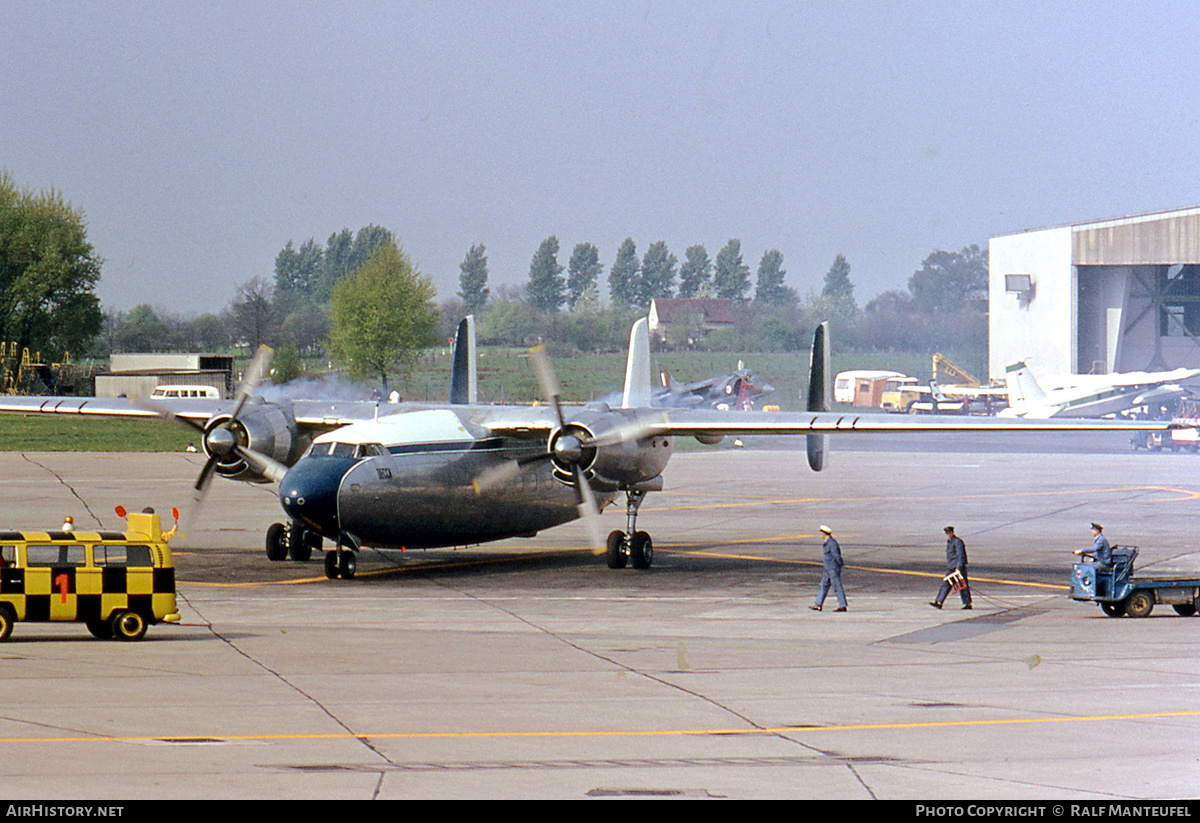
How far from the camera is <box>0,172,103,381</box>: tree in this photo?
79.6 metres

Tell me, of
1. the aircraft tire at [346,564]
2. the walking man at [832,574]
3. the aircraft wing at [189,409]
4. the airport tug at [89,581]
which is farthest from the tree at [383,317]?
the airport tug at [89,581]

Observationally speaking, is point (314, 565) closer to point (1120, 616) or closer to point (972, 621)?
point (972, 621)

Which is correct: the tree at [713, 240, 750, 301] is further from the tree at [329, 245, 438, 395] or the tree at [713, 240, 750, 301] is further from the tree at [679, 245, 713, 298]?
the tree at [329, 245, 438, 395]

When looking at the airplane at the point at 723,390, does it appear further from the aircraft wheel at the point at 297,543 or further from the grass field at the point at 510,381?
the aircraft wheel at the point at 297,543

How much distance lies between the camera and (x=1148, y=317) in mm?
80375

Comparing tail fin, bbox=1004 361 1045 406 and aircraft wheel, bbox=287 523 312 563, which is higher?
tail fin, bbox=1004 361 1045 406

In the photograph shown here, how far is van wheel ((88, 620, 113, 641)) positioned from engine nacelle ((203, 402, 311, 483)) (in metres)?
9.24

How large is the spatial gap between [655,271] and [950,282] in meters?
26.5

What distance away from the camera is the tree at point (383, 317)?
5262 cm

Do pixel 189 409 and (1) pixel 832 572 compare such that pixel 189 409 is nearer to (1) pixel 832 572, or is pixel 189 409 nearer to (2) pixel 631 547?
(2) pixel 631 547

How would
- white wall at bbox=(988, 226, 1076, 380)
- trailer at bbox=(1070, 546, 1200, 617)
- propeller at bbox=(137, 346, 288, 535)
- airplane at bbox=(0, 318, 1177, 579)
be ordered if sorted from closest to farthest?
trailer at bbox=(1070, 546, 1200, 617) < airplane at bbox=(0, 318, 1177, 579) < propeller at bbox=(137, 346, 288, 535) < white wall at bbox=(988, 226, 1076, 380)

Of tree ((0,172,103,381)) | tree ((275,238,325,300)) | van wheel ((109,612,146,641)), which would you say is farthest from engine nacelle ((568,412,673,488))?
tree ((0,172,103,381))

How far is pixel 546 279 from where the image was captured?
4972cm
